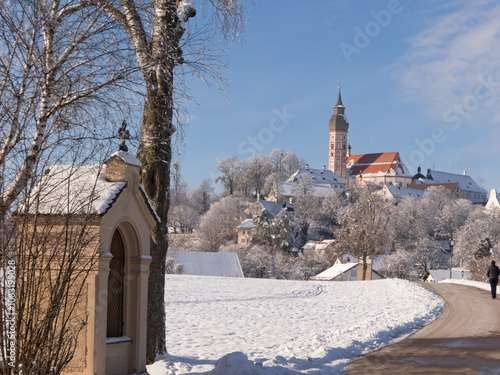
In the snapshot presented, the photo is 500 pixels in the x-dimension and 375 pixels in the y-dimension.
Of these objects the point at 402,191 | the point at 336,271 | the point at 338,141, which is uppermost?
the point at 338,141

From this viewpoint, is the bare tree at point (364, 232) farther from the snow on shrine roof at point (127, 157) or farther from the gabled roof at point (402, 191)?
the gabled roof at point (402, 191)

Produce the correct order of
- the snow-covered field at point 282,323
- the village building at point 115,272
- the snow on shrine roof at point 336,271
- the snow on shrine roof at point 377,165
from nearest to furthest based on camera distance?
the village building at point 115,272
the snow-covered field at point 282,323
the snow on shrine roof at point 336,271
the snow on shrine roof at point 377,165

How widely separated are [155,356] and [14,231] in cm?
580

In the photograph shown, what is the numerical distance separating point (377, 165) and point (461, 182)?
25551 millimetres

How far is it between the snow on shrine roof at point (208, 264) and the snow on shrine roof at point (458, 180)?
122726 mm

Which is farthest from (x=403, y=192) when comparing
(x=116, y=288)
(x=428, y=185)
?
(x=116, y=288)

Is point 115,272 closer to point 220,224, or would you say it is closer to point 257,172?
point 220,224

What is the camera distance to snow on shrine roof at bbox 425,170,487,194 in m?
166

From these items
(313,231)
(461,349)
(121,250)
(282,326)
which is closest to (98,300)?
(121,250)

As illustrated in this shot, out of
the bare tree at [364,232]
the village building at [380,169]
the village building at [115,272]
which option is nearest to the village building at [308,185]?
the village building at [380,169]

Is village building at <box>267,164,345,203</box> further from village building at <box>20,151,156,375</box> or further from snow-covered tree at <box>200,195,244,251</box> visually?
village building at <box>20,151,156,375</box>

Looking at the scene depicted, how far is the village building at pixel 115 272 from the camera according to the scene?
7977mm

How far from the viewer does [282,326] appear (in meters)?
18.7

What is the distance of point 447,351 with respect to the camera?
1175cm
